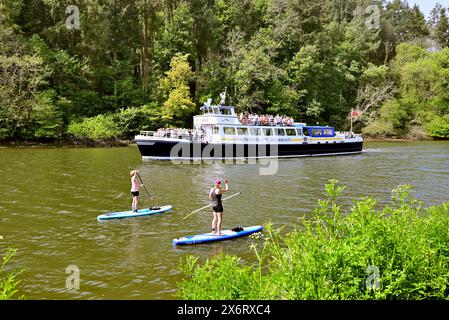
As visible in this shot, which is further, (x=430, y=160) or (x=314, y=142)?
(x=314, y=142)

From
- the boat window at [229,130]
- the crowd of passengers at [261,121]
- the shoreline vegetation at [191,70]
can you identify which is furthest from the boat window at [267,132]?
the shoreline vegetation at [191,70]

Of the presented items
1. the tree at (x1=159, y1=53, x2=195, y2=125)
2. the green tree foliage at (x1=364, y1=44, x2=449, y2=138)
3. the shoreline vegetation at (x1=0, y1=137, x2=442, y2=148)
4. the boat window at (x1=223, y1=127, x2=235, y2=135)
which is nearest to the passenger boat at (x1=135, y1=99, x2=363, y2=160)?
the boat window at (x1=223, y1=127, x2=235, y2=135)

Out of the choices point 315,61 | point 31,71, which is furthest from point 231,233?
point 315,61

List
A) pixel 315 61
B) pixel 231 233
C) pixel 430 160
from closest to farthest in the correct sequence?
pixel 231 233, pixel 430 160, pixel 315 61

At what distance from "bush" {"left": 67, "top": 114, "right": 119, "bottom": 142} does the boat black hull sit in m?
16.0

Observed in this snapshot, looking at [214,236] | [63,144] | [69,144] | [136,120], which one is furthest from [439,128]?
[214,236]

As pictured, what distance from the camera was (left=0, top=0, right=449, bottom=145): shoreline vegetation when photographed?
50.2 m

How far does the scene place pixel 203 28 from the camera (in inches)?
2398

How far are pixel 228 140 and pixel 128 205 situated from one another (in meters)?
20.1

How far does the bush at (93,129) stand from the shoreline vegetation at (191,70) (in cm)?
13

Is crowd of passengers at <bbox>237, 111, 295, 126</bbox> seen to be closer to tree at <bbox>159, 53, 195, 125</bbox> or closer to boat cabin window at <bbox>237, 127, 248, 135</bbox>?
boat cabin window at <bbox>237, 127, 248, 135</bbox>

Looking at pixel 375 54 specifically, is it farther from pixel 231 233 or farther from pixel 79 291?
pixel 79 291

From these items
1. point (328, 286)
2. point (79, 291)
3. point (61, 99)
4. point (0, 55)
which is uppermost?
point (0, 55)

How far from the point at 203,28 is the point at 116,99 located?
16.4 m
